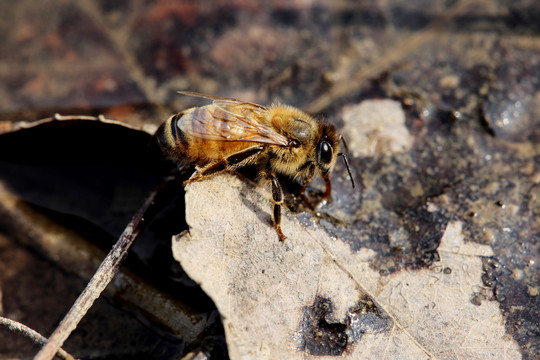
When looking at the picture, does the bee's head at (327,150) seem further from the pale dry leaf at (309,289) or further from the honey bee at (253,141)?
the pale dry leaf at (309,289)

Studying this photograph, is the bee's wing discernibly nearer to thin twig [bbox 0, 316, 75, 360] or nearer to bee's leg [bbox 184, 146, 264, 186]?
bee's leg [bbox 184, 146, 264, 186]

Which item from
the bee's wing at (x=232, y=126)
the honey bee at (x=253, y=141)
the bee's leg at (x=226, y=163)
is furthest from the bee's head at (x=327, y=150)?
the bee's leg at (x=226, y=163)

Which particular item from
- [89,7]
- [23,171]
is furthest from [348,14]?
[23,171]

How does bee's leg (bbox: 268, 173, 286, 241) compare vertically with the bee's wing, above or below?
below

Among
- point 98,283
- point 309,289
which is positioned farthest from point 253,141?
point 98,283

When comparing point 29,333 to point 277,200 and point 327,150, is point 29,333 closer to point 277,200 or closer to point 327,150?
point 277,200

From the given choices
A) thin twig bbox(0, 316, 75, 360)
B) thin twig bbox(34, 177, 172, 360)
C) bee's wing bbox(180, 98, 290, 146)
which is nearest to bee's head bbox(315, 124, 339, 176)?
bee's wing bbox(180, 98, 290, 146)
